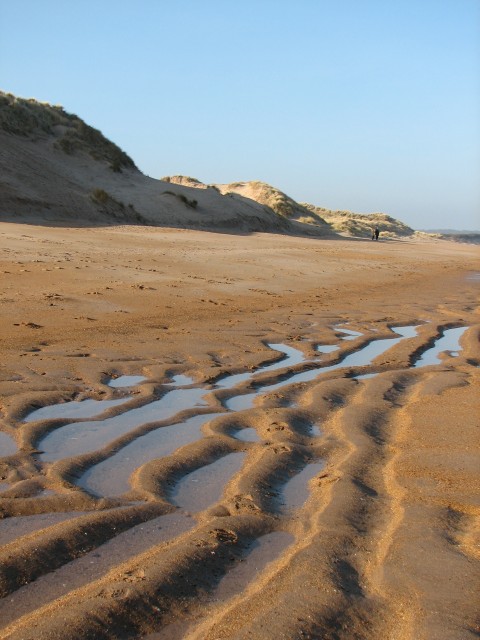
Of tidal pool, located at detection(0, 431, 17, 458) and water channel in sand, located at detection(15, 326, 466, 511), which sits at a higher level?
tidal pool, located at detection(0, 431, 17, 458)

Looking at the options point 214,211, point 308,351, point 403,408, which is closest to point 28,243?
point 308,351

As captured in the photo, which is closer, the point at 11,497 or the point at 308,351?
the point at 11,497

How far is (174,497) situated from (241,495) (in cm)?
29

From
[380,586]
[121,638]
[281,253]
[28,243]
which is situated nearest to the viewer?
[121,638]

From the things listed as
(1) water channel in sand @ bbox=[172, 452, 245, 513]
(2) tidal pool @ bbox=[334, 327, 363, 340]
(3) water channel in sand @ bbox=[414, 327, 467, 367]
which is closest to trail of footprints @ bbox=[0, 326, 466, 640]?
(1) water channel in sand @ bbox=[172, 452, 245, 513]

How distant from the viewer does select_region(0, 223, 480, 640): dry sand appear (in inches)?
94.4

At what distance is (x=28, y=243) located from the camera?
45.8 feet

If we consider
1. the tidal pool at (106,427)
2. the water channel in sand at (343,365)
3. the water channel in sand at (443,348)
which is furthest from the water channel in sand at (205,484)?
the water channel in sand at (443,348)

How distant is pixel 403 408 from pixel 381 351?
2.14 meters

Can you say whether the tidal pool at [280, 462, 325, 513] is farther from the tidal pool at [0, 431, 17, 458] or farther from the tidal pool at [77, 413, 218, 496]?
the tidal pool at [0, 431, 17, 458]

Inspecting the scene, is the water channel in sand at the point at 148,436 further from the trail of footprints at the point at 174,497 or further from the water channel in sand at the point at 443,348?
the water channel in sand at the point at 443,348

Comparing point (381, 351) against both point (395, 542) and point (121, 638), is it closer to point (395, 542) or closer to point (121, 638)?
point (395, 542)

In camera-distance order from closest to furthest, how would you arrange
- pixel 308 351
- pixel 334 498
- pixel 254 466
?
1. pixel 334 498
2. pixel 254 466
3. pixel 308 351

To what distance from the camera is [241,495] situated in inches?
136
